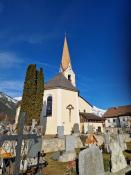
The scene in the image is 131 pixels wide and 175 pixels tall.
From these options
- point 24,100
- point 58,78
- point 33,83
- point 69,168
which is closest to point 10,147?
point 69,168

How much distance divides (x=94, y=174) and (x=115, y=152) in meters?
1.86

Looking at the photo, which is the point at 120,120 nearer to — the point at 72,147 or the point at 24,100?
the point at 24,100

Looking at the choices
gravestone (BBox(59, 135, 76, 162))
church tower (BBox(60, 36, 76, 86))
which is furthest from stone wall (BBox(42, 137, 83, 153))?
church tower (BBox(60, 36, 76, 86))

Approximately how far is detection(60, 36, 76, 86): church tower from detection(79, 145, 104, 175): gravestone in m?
32.3

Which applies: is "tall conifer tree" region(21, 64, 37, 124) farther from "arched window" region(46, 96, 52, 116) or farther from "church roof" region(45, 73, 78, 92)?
"arched window" region(46, 96, 52, 116)

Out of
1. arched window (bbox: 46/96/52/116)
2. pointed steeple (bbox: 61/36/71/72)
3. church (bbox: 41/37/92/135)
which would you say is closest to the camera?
church (bbox: 41/37/92/135)

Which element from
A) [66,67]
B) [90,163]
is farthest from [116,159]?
[66,67]

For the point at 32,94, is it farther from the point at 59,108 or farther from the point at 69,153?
the point at 69,153

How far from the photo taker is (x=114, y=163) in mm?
8281

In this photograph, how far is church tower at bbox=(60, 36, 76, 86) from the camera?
4047cm

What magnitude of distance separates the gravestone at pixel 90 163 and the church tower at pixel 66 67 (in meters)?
32.3

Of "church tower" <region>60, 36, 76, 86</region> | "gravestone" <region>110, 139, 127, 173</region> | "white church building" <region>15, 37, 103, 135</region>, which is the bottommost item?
"gravestone" <region>110, 139, 127, 173</region>

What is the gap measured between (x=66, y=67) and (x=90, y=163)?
35109mm

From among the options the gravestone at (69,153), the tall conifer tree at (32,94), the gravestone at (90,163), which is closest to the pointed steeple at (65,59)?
the tall conifer tree at (32,94)
